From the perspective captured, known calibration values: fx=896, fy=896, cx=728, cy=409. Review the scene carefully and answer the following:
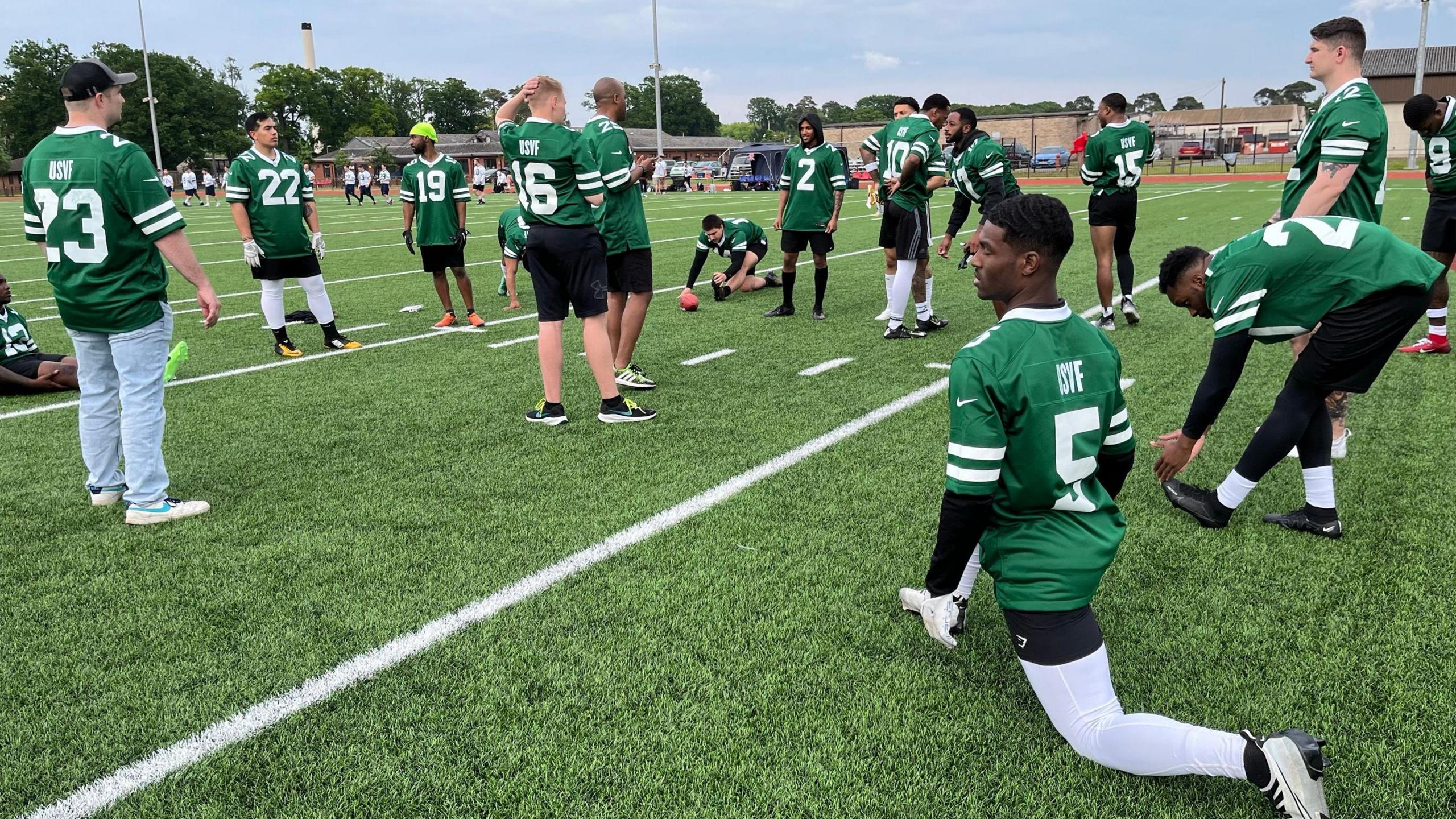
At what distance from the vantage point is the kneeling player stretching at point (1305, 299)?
3084 millimetres

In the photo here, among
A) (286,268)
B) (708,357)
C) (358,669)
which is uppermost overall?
(286,268)

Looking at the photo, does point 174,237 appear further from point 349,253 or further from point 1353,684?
point 349,253

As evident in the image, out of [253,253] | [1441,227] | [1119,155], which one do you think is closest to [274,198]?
[253,253]

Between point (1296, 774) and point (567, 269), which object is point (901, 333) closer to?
point (567, 269)

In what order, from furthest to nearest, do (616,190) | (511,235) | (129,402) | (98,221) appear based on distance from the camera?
(511,235) < (616,190) < (129,402) < (98,221)

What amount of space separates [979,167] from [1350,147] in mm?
5252

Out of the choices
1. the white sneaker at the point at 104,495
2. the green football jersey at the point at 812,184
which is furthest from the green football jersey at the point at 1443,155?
the white sneaker at the point at 104,495

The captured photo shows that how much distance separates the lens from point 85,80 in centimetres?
382

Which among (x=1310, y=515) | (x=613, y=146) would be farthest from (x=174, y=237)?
(x=1310, y=515)

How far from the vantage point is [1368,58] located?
66750 mm

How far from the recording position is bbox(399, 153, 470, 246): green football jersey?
8828 mm

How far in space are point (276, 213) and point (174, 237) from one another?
13.4ft

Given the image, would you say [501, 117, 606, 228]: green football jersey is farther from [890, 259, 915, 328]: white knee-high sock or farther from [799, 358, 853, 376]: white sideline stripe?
[890, 259, 915, 328]: white knee-high sock

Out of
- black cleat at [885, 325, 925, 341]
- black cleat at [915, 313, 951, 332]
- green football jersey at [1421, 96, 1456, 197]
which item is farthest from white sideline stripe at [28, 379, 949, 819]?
green football jersey at [1421, 96, 1456, 197]
